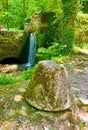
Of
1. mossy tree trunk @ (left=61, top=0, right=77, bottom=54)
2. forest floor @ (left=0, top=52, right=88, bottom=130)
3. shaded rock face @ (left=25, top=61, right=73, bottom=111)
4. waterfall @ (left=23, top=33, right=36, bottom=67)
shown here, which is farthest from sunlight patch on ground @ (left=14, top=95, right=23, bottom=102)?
waterfall @ (left=23, top=33, right=36, bottom=67)

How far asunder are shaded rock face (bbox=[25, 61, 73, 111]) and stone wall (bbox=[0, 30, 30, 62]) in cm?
837

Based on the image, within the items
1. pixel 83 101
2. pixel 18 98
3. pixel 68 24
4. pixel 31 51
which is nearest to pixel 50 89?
pixel 18 98

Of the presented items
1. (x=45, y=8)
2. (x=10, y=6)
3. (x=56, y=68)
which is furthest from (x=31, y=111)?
(x=10, y=6)

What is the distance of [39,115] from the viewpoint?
396cm

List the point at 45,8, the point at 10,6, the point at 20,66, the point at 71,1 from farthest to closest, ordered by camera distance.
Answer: the point at 10,6 → the point at 20,66 → the point at 45,8 → the point at 71,1

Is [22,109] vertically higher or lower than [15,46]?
higher

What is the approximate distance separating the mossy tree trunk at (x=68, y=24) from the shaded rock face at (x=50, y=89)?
435 centimetres

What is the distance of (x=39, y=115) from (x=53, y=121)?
9.8 inches

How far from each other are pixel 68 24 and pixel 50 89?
16.8 ft

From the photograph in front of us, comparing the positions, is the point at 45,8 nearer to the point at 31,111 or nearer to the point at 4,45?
the point at 4,45

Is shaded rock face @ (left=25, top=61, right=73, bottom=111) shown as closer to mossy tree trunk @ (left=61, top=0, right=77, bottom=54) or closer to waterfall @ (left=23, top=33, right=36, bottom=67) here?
mossy tree trunk @ (left=61, top=0, right=77, bottom=54)

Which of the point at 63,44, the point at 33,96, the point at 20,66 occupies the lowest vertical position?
the point at 20,66

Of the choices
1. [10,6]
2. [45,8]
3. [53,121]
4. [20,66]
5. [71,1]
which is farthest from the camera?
[10,6]

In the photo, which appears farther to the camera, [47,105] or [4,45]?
[4,45]
